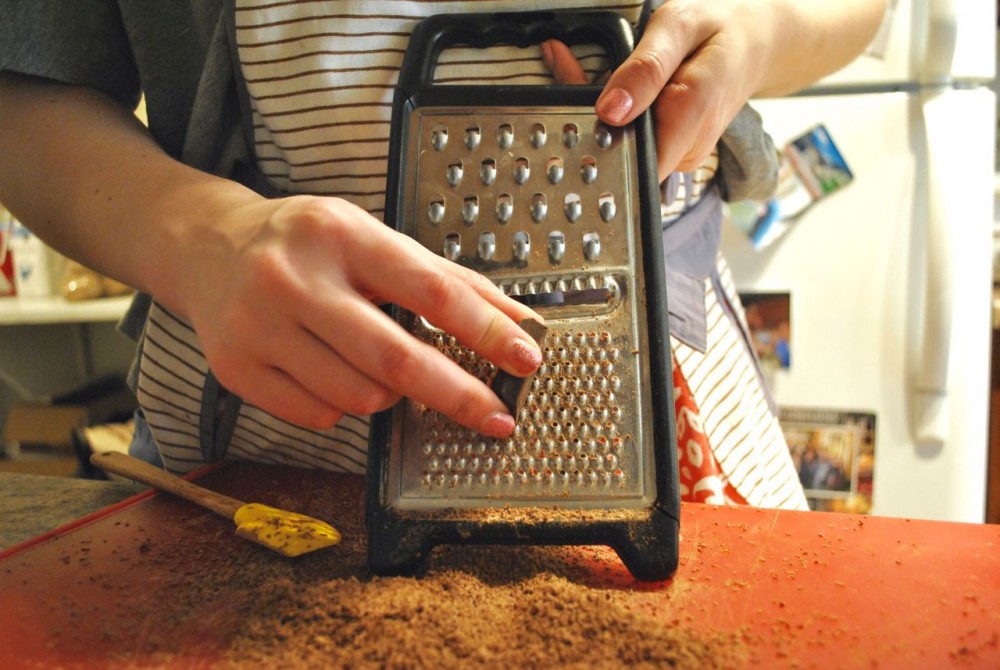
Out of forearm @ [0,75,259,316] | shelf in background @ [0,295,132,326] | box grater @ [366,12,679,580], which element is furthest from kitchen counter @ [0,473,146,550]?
shelf in background @ [0,295,132,326]

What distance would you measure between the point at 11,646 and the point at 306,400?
21cm

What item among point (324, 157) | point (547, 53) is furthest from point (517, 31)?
point (324, 157)

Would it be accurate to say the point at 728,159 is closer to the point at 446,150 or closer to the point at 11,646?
the point at 446,150

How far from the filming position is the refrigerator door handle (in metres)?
1.31

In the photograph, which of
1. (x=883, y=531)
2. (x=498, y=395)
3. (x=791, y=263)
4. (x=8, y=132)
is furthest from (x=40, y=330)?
(x=883, y=531)

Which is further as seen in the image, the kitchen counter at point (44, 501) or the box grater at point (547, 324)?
the kitchen counter at point (44, 501)

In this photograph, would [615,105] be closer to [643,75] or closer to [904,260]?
[643,75]

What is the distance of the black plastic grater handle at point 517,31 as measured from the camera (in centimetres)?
55

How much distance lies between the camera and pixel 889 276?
4.49ft

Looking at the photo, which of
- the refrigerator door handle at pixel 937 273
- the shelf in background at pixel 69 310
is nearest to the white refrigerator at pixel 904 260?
the refrigerator door handle at pixel 937 273

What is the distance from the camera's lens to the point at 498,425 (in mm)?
456

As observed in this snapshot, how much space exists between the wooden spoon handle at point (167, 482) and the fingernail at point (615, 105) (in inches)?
15.9

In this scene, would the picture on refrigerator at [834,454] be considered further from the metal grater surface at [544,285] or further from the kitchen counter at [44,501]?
the kitchen counter at [44,501]

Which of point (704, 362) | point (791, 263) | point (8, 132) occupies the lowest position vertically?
point (704, 362)
